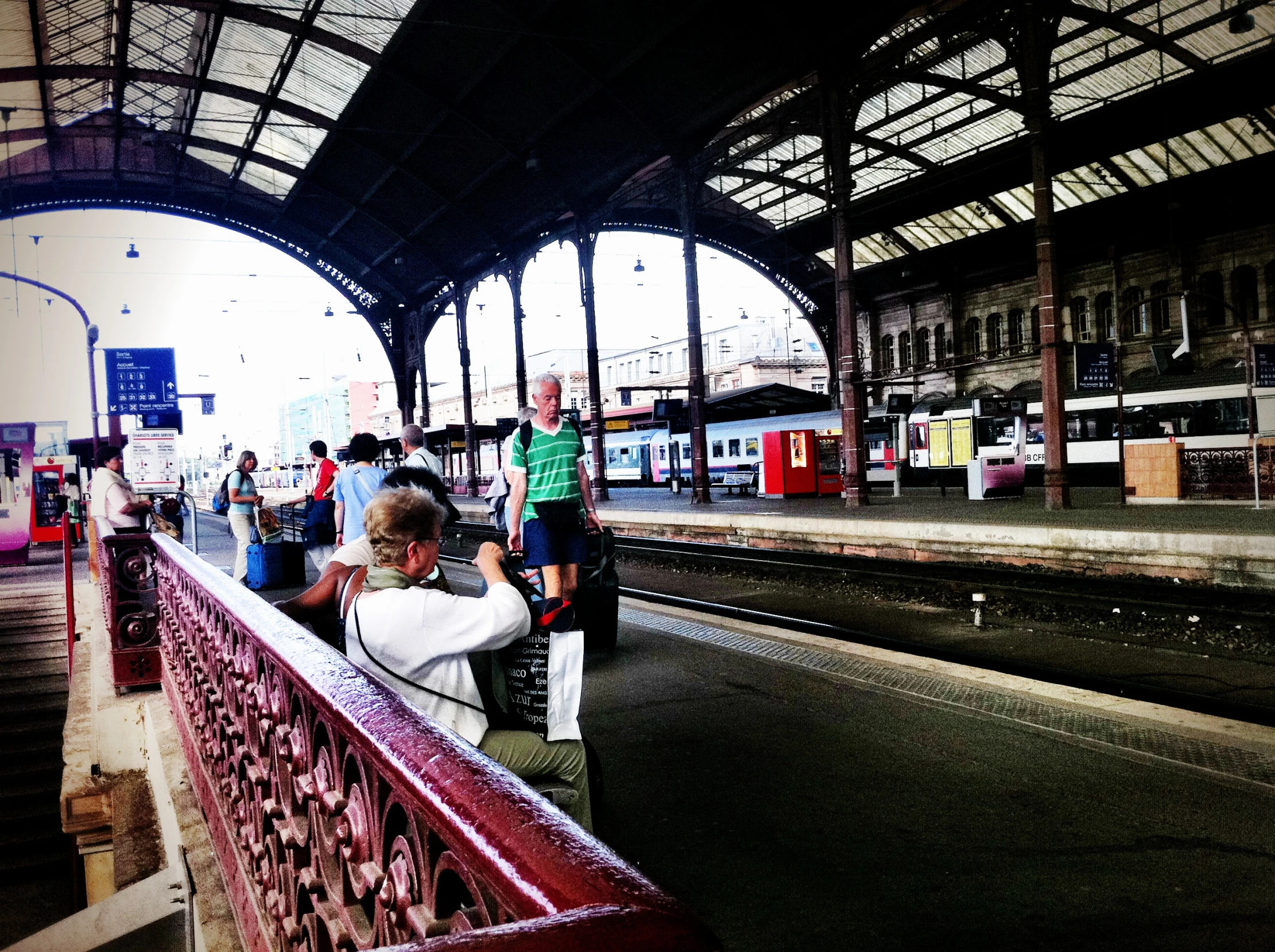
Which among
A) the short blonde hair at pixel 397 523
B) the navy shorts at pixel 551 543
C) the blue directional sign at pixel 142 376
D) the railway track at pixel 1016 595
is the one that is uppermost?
the blue directional sign at pixel 142 376

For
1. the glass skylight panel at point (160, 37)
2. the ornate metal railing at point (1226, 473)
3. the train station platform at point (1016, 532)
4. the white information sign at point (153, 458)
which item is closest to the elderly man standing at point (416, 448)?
the train station platform at point (1016, 532)

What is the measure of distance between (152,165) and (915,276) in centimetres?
2726

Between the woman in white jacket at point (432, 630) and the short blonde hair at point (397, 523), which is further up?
the short blonde hair at point (397, 523)

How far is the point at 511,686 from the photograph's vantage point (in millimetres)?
2723

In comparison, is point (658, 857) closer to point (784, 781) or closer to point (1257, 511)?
point (784, 781)

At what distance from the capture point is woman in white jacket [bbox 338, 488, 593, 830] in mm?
2438

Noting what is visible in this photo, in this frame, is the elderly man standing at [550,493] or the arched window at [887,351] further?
the arched window at [887,351]

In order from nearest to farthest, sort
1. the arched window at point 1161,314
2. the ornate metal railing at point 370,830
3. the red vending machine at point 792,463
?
the ornate metal railing at point 370,830
the red vending machine at point 792,463
the arched window at point 1161,314

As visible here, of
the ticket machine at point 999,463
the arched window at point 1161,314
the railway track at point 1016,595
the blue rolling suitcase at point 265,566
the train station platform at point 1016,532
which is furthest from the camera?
the arched window at point 1161,314

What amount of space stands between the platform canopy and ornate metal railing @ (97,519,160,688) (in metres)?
13.2

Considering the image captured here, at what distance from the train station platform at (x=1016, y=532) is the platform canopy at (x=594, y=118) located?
223 inches

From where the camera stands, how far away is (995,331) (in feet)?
115

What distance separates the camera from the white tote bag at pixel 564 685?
8.62ft

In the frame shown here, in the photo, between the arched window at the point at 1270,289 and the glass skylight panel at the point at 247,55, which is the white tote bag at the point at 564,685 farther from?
the arched window at the point at 1270,289
